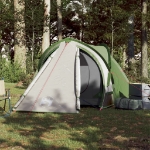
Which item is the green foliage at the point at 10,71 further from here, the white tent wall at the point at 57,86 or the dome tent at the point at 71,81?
the white tent wall at the point at 57,86

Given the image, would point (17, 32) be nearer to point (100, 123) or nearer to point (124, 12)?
point (124, 12)

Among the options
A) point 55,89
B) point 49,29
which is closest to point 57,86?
point 55,89

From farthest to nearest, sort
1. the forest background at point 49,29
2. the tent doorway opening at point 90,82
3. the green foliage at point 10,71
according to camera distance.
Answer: the green foliage at point 10,71, the forest background at point 49,29, the tent doorway opening at point 90,82

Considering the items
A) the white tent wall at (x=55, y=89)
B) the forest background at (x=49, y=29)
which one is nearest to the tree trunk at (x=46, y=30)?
the forest background at (x=49, y=29)

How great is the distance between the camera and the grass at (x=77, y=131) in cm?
627

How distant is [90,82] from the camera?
11531 millimetres

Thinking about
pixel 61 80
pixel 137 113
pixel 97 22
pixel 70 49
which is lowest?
pixel 137 113

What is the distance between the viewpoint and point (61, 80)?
1021 centimetres

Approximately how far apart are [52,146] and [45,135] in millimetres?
881

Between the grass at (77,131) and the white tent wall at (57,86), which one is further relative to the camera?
the white tent wall at (57,86)

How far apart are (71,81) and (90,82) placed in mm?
1485

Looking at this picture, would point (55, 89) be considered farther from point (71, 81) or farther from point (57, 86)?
point (71, 81)

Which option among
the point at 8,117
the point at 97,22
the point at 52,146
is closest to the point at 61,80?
the point at 8,117

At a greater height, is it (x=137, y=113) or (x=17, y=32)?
(x=17, y=32)
